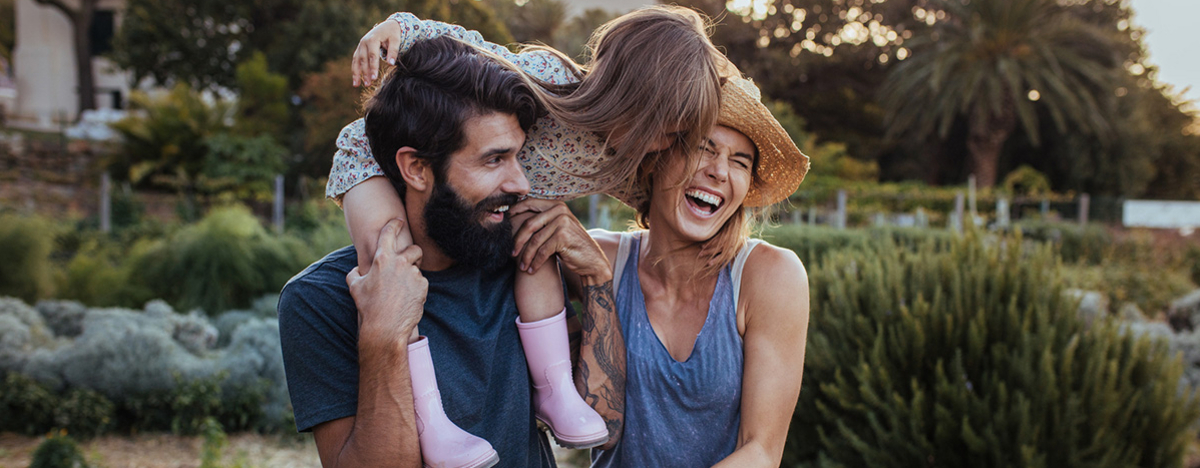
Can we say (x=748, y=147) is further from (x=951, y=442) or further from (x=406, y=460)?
(x=951, y=442)

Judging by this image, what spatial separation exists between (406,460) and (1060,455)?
2922mm

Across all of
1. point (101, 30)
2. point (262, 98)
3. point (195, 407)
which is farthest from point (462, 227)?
point (101, 30)

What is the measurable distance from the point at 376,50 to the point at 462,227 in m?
0.53

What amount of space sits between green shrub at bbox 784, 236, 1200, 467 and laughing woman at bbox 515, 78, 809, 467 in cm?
157

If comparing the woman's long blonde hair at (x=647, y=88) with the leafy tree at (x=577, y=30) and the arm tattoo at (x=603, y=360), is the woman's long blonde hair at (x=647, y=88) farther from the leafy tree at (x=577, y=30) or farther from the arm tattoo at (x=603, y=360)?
the leafy tree at (x=577, y=30)

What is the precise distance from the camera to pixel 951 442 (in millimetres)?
3477

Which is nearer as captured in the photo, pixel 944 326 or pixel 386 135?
pixel 386 135

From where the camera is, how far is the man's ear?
1985 mm

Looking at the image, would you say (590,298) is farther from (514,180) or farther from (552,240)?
(514,180)

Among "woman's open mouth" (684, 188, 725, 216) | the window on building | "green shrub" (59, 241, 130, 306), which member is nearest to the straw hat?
"woman's open mouth" (684, 188, 725, 216)

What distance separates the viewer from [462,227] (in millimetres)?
1965

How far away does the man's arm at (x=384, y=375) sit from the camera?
1.75 meters

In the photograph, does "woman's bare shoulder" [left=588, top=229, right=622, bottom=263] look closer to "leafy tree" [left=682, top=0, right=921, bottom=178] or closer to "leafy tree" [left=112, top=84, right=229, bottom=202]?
"leafy tree" [left=112, top=84, right=229, bottom=202]

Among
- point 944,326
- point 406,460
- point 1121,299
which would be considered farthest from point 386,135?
point 1121,299
